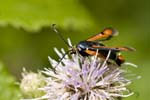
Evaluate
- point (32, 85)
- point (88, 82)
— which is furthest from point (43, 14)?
point (88, 82)

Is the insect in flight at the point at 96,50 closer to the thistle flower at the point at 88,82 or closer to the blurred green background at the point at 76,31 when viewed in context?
the thistle flower at the point at 88,82

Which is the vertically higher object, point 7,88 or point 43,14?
point 43,14

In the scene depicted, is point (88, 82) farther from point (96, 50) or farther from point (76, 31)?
point (76, 31)

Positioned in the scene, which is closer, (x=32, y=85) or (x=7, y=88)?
(x=32, y=85)

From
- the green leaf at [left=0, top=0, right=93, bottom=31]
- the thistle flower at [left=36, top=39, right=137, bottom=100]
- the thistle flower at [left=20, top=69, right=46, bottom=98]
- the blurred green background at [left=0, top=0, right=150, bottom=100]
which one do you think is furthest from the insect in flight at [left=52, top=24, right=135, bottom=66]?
the blurred green background at [left=0, top=0, right=150, bottom=100]

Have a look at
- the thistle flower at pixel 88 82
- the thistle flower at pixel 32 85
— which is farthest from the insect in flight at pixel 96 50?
the thistle flower at pixel 32 85

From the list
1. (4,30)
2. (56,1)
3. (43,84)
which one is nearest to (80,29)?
(56,1)
